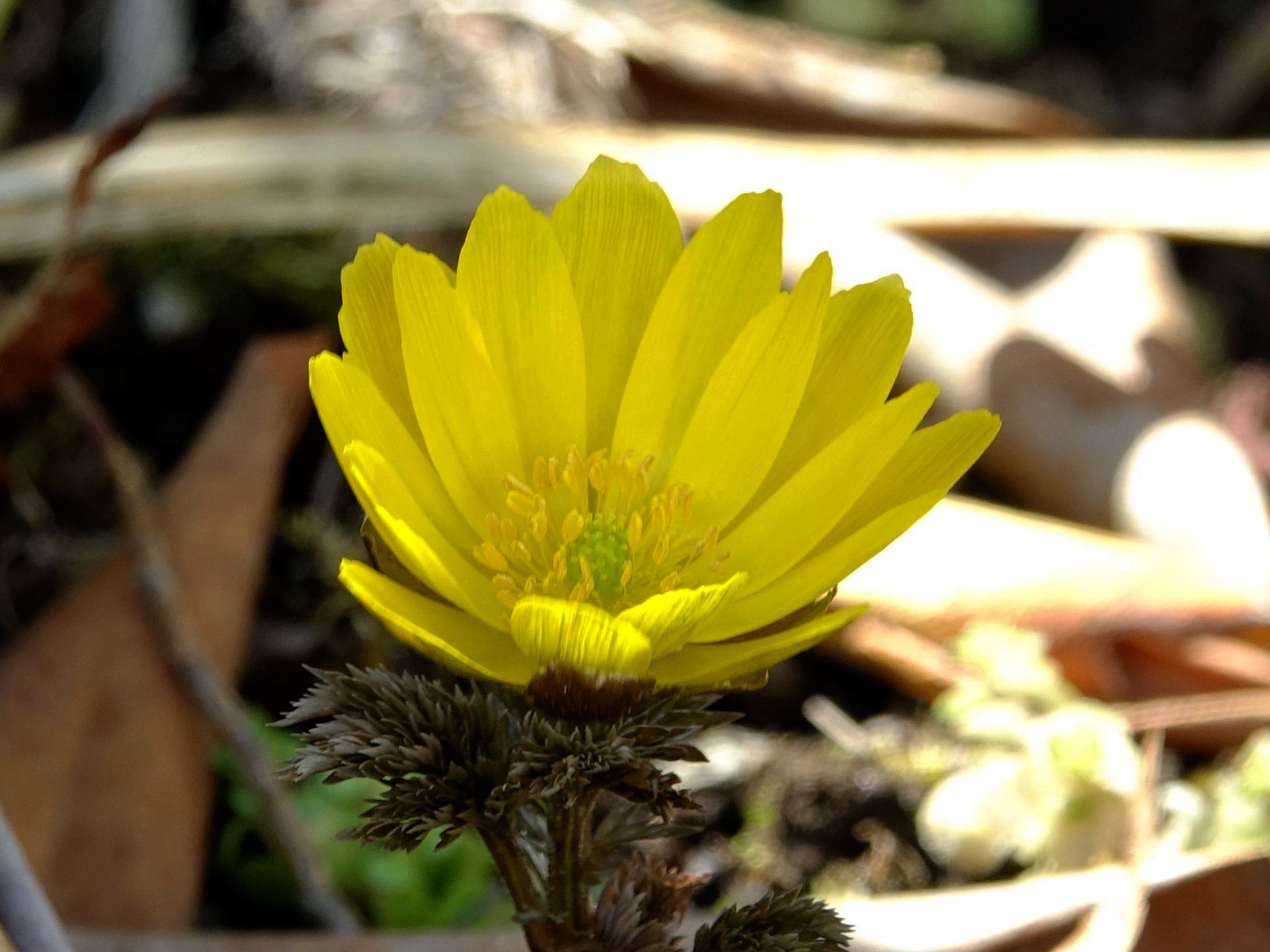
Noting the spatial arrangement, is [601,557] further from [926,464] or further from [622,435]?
[926,464]

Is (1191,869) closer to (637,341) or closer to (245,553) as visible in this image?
(637,341)

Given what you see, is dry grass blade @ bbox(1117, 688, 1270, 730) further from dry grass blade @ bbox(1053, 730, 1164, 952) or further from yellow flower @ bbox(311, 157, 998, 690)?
yellow flower @ bbox(311, 157, 998, 690)

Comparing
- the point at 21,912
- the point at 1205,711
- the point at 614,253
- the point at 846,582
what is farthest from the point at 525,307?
the point at 1205,711

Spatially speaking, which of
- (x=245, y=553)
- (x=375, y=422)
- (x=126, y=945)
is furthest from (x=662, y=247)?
(x=245, y=553)

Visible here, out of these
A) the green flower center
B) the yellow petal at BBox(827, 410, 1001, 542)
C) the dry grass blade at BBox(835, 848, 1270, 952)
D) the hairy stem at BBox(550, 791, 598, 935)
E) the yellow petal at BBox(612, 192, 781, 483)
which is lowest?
the dry grass blade at BBox(835, 848, 1270, 952)

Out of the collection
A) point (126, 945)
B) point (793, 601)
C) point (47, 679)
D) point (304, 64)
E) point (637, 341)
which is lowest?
point (126, 945)

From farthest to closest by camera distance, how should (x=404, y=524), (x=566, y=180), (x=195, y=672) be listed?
(x=566, y=180)
(x=195, y=672)
(x=404, y=524)

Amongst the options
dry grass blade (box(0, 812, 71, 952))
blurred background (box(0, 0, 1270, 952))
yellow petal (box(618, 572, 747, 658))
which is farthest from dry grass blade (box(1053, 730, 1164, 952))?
dry grass blade (box(0, 812, 71, 952))
